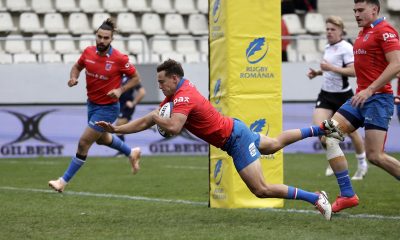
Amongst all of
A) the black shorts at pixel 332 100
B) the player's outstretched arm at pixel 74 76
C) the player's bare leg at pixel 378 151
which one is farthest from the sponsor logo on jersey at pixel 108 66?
the player's bare leg at pixel 378 151

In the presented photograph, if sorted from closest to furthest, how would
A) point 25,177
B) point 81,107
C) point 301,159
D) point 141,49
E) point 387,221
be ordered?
point 387,221, point 25,177, point 301,159, point 81,107, point 141,49

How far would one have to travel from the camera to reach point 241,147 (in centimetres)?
935

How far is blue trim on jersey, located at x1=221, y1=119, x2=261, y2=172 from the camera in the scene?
934 centimetres

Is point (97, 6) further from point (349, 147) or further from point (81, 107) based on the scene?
point (349, 147)

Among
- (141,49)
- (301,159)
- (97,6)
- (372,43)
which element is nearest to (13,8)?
(97,6)

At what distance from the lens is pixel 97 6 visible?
2525cm

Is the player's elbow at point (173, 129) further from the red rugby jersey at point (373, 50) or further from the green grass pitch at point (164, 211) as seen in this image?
the red rugby jersey at point (373, 50)

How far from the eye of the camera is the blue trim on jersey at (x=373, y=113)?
386 inches

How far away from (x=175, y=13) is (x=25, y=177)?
1145 centimetres

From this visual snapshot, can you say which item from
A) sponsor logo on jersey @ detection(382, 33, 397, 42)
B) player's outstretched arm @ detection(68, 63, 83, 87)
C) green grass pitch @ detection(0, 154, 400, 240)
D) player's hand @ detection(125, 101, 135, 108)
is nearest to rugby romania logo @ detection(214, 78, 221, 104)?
green grass pitch @ detection(0, 154, 400, 240)

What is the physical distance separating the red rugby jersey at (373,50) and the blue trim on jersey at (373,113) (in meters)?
0.10

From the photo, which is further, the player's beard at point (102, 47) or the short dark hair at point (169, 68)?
the player's beard at point (102, 47)

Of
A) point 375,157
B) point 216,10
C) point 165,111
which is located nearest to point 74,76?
point 216,10

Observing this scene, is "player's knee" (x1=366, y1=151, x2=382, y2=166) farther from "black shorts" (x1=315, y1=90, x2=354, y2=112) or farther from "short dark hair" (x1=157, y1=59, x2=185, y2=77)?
"black shorts" (x1=315, y1=90, x2=354, y2=112)
